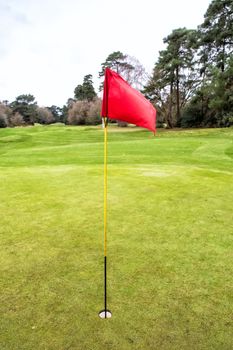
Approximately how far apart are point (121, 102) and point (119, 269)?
1713 millimetres

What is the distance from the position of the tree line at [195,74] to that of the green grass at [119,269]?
26.1 metres

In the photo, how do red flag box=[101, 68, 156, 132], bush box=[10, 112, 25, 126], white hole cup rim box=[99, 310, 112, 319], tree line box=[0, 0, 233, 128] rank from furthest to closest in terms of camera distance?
1. bush box=[10, 112, 25, 126]
2. tree line box=[0, 0, 233, 128]
3. red flag box=[101, 68, 156, 132]
4. white hole cup rim box=[99, 310, 112, 319]

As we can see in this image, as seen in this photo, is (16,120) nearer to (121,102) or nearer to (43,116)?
(43,116)

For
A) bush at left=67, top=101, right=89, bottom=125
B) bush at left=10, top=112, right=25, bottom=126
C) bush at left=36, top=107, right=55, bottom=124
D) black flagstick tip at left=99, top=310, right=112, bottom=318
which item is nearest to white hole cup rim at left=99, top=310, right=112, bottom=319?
black flagstick tip at left=99, top=310, right=112, bottom=318

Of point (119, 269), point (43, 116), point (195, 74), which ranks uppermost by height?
point (195, 74)

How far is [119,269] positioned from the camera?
3191 mm

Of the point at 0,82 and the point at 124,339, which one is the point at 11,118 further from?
the point at 124,339

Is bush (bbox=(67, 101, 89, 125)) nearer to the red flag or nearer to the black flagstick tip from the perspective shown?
the red flag

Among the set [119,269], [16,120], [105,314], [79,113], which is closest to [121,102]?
[119,269]

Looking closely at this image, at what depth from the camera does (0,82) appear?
52.8m

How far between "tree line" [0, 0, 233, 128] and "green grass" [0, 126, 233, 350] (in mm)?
26140

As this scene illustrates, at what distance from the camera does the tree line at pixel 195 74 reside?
30.2 meters

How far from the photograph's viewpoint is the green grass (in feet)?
7.30

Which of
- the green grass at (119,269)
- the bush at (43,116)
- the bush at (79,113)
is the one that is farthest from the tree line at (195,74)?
the bush at (43,116)
